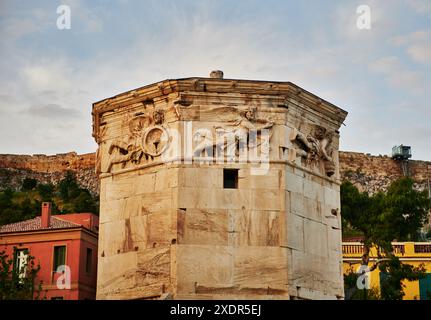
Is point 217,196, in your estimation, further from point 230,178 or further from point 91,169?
point 91,169

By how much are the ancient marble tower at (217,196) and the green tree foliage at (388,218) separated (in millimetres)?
17381

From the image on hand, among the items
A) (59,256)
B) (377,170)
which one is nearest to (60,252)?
(59,256)

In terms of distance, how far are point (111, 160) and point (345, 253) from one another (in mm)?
24458

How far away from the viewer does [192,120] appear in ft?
40.1

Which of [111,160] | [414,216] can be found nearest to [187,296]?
[111,160]

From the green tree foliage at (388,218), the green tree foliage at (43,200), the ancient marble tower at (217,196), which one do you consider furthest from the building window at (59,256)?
the ancient marble tower at (217,196)

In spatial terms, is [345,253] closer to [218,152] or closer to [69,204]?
[218,152]

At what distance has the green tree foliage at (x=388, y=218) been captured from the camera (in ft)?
97.5

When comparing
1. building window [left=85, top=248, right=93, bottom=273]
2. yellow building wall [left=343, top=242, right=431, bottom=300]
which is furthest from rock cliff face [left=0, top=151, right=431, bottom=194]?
building window [left=85, top=248, right=93, bottom=273]

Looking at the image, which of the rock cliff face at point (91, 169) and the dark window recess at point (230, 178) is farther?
A: the rock cliff face at point (91, 169)

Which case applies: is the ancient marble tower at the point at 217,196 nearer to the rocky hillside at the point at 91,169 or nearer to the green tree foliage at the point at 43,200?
the green tree foliage at the point at 43,200

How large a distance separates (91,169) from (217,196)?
93.0 meters

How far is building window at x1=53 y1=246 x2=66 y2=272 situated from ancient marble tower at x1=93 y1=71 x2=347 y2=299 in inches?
834
